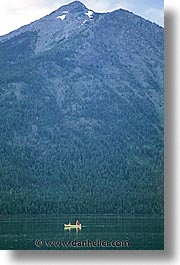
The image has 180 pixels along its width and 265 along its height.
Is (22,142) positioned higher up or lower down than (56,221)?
higher up

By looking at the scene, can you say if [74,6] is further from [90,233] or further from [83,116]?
[90,233]

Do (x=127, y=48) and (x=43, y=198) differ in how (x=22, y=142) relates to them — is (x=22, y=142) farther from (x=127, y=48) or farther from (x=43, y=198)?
(x=127, y=48)

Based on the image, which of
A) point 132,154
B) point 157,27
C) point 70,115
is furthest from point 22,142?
point 157,27

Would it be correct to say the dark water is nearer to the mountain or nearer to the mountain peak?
the mountain

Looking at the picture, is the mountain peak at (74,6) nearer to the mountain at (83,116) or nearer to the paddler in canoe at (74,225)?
the mountain at (83,116)

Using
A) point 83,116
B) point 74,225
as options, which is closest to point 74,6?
point 83,116
